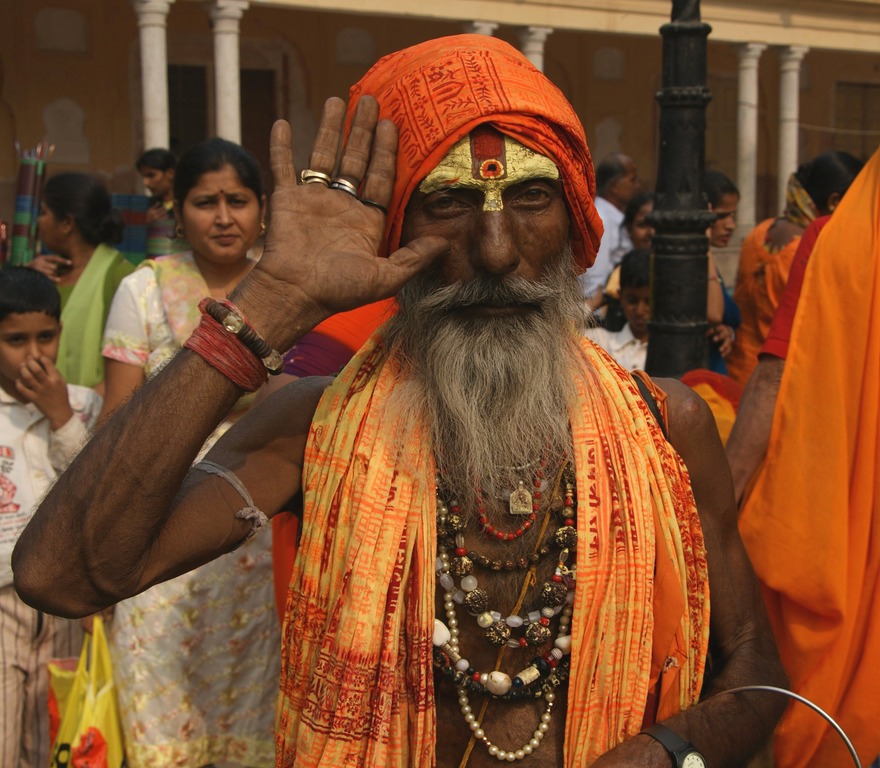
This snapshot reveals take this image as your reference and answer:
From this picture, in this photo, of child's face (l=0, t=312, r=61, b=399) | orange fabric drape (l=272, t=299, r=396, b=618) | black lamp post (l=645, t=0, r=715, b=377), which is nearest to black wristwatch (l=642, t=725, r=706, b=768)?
orange fabric drape (l=272, t=299, r=396, b=618)

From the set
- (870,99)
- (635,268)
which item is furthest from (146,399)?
(870,99)

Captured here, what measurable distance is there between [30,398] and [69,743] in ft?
3.77

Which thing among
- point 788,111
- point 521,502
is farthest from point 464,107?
point 788,111

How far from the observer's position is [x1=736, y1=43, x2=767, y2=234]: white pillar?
21.8 m

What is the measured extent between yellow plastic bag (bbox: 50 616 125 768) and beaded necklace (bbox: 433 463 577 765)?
6.64ft

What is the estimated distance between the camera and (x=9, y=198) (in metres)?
17.9

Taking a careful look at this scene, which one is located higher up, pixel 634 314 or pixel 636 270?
pixel 636 270

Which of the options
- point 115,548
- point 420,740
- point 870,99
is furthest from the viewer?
point 870,99

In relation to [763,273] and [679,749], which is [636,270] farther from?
[679,749]

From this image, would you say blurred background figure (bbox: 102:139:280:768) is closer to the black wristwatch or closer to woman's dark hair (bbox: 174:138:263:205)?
woman's dark hair (bbox: 174:138:263:205)

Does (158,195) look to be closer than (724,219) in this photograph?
No

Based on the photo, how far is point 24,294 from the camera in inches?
165

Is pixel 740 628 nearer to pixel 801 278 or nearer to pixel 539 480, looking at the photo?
pixel 539 480

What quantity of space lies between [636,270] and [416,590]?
11.9 ft
